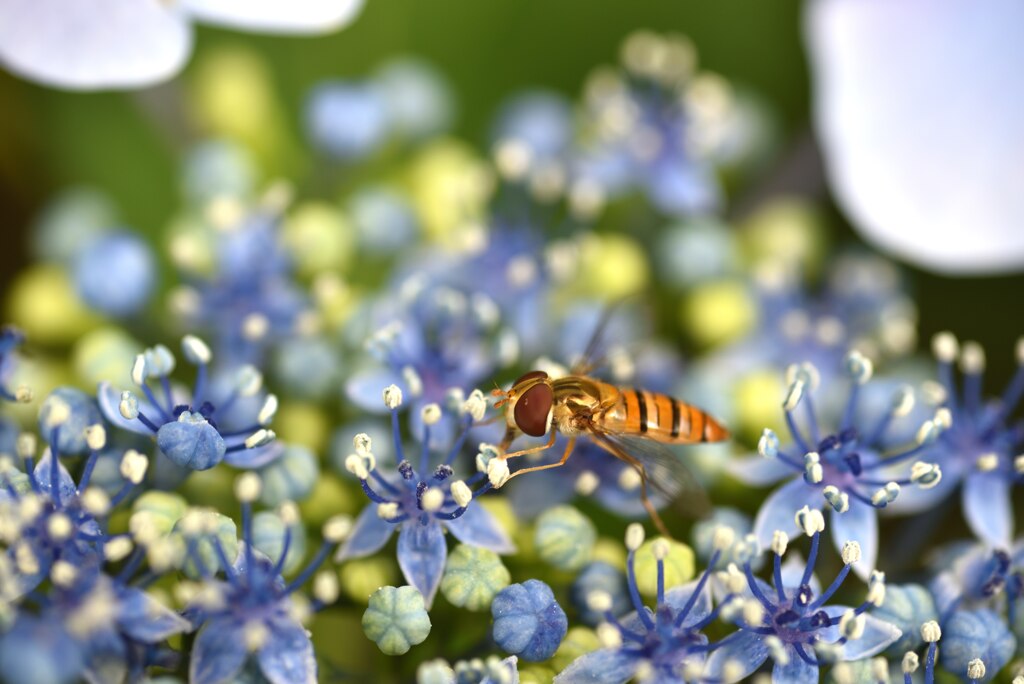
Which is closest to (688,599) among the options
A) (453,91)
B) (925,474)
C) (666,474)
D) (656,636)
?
(656,636)

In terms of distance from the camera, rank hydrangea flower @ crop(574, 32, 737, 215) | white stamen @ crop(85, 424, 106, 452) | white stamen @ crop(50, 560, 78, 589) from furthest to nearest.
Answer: hydrangea flower @ crop(574, 32, 737, 215), white stamen @ crop(85, 424, 106, 452), white stamen @ crop(50, 560, 78, 589)

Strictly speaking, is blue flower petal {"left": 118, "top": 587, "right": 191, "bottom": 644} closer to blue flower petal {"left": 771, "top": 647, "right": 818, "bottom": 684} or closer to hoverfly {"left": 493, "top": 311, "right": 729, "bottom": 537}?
hoverfly {"left": 493, "top": 311, "right": 729, "bottom": 537}

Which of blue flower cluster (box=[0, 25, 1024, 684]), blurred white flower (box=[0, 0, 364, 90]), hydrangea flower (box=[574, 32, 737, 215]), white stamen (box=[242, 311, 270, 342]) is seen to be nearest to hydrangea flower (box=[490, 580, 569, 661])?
blue flower cluster (box=[0, 25, 1024, 684])

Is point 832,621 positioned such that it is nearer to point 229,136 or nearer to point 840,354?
point 840,354

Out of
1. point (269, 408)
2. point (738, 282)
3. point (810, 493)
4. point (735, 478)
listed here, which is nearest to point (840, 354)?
point (738, 282)

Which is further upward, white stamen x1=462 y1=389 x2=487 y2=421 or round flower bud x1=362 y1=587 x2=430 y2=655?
white stamen x1=462 y1=389 x2=487 y2=421

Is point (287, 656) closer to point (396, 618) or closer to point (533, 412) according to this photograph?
point (396, 618)

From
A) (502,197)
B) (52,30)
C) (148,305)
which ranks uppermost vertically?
(52,30)
